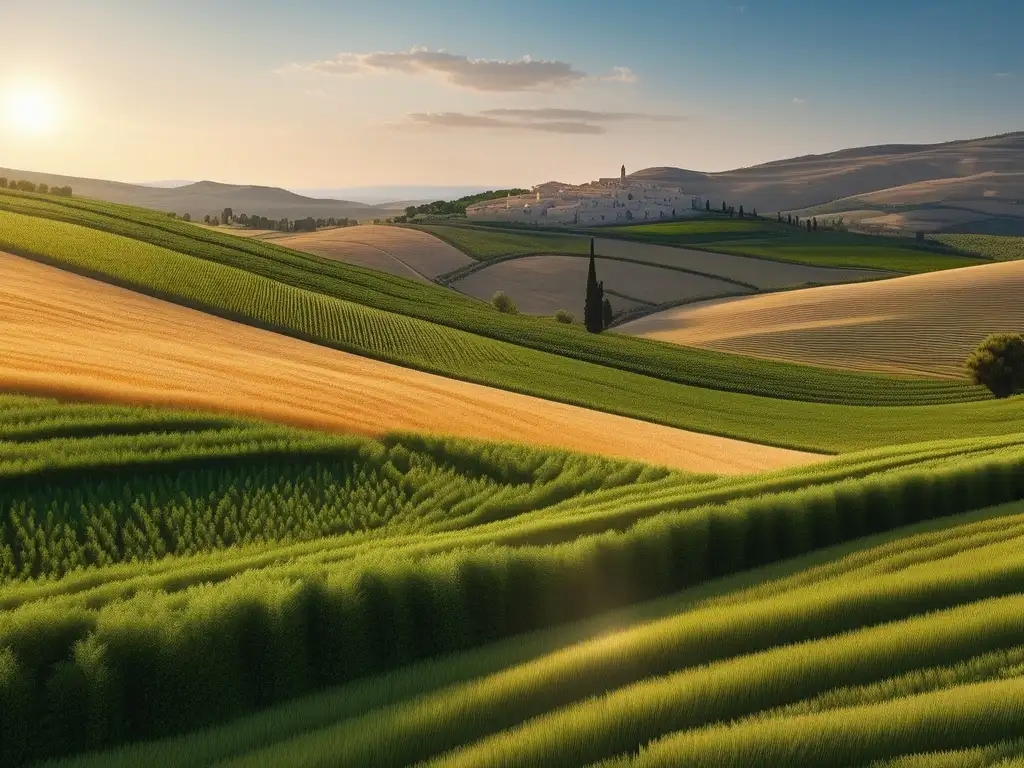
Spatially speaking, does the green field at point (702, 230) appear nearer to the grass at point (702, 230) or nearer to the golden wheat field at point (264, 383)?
the grass at point (702, 230)

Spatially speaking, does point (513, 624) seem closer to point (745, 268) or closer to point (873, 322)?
point (873, 322)

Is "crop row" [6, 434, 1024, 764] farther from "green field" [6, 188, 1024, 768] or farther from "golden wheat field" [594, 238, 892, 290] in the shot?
"golden wheat field" [594, 238, 892, 290]

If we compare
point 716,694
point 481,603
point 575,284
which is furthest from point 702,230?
point 716,694

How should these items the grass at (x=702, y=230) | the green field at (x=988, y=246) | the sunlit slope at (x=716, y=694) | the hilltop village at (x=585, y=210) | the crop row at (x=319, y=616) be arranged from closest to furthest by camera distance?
the sunlit slope at (x=716, y=694)
the crop row at (x=319, y=616)
the grass at (x=702, y=230)
the green field at (x=988, y=246)
the hilltop village at (x=585, y=210)

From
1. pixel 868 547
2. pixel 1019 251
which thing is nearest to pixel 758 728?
pixel 868 547

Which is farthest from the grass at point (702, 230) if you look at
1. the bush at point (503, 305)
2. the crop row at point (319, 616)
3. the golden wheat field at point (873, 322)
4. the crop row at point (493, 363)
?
the crop row at point (319, 616)

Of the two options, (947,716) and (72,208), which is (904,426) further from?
(72,208)

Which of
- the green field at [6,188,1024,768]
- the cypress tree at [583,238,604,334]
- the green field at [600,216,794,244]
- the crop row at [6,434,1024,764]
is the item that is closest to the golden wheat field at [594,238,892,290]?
the green field at [600,216,794,244]

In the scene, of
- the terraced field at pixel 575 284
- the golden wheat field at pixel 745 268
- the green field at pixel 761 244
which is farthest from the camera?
the green field at pixel 761 244
